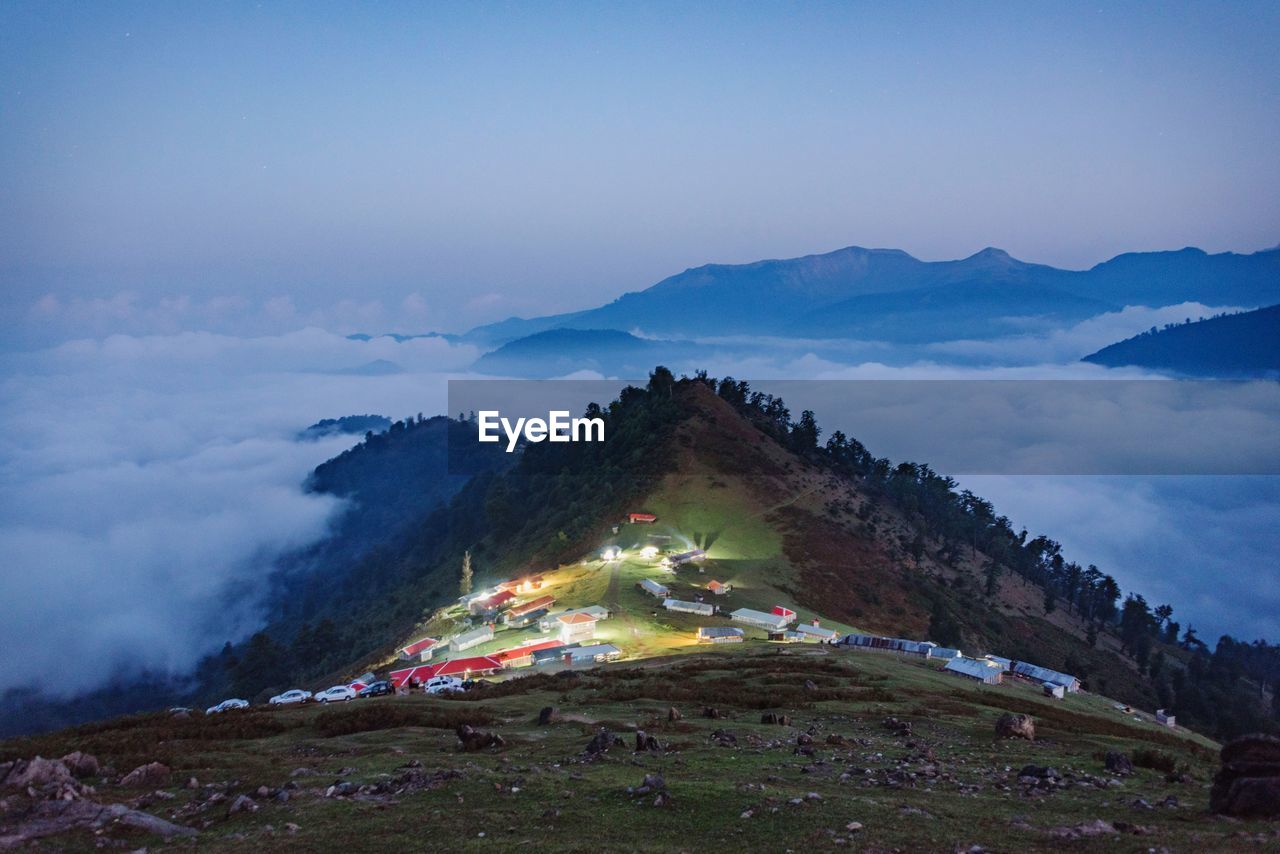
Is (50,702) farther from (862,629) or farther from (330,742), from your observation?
(330,742)

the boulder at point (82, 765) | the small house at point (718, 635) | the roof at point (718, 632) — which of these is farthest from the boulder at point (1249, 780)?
the roof at point (718, 632)

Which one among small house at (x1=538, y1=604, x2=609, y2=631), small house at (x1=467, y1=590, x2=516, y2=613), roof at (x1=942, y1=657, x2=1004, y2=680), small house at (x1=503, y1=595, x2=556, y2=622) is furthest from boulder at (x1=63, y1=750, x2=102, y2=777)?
small house at (x1=467, y1=590, x2=516, y2=613)

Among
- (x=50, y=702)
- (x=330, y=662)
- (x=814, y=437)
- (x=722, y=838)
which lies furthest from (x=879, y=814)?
(x=50, y=702)

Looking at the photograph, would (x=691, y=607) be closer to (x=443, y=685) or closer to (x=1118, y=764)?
(x=443, y=685)

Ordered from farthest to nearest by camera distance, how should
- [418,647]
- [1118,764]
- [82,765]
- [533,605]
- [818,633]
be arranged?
[533,605] < [818,633] < [418,647] < [1118,764] < [82,765]

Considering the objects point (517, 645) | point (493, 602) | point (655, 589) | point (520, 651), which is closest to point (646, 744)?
point (520, 651)

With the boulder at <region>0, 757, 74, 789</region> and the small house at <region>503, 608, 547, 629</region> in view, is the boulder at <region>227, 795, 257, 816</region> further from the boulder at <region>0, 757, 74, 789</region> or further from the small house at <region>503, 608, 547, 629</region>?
the small house at <region>503, 608, 547, 629</region>

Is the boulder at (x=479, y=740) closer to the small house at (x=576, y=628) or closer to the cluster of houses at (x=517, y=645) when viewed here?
the cluster of houses at (x=517, y=645)
